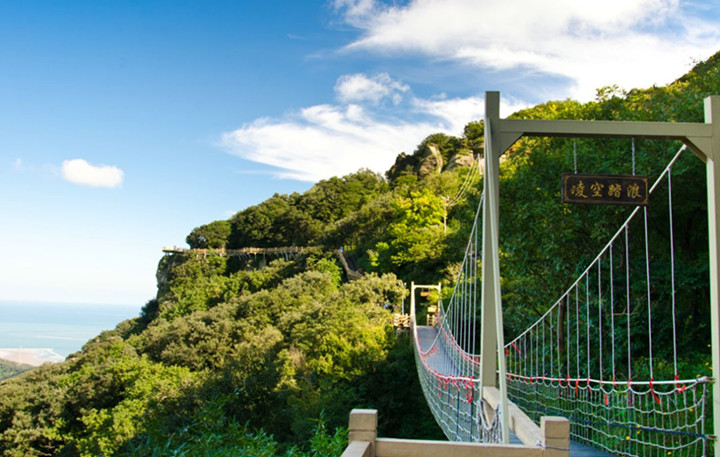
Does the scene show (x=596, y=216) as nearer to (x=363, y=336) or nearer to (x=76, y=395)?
(x=363, y=336)

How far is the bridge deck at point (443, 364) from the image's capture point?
4.08 metres

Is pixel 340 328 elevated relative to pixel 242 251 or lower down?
lower down

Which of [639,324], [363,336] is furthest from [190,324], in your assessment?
[639,324]

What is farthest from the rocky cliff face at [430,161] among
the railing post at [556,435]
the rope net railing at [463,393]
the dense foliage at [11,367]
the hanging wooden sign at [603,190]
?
the dense foliage at [11,367]

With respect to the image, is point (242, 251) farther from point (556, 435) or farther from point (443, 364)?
point (556, 435)

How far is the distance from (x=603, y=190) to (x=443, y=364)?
7.13 metres

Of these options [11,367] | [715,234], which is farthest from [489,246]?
[11,367]

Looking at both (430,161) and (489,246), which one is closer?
(489,246)

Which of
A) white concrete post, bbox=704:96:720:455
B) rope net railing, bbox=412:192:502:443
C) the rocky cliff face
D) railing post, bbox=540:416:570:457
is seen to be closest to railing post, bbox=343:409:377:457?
railing post, bbox=540:416:570:457

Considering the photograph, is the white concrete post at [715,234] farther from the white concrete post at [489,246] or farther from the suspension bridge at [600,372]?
the white concrete post at [489,246]

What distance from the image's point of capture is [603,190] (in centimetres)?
304

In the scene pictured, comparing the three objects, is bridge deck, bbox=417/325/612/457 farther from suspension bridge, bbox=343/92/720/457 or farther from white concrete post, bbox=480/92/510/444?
white concrete post, bbox=480/92/510/444

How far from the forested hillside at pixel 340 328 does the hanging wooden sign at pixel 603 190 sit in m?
2.05

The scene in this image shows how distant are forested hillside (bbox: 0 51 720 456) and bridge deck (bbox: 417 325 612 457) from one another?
0.68 meters
